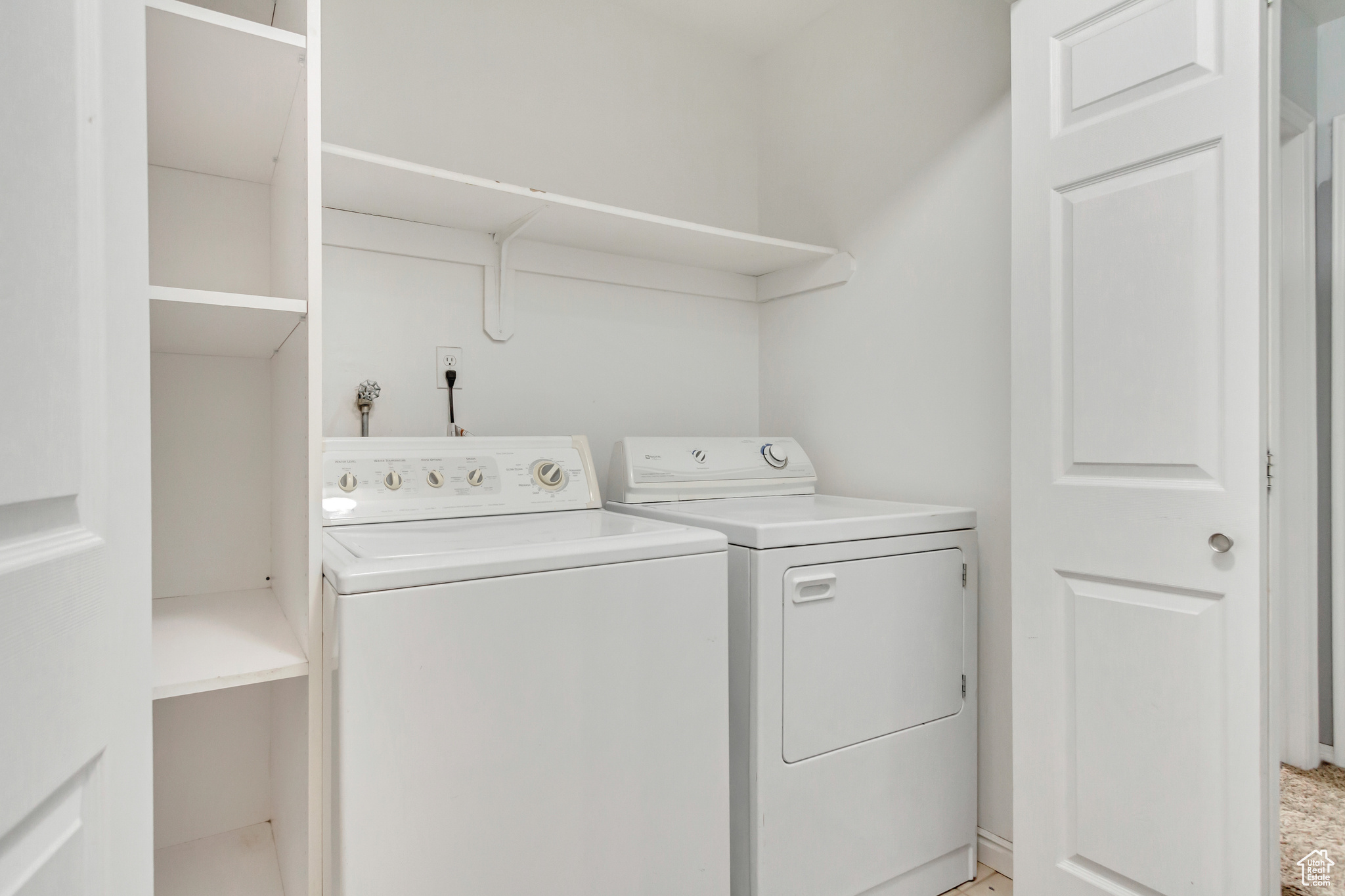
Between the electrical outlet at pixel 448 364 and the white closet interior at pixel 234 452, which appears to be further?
the electrical outlet at pixel 448 364

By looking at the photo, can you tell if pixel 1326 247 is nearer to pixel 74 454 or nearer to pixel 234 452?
pixel 74 454

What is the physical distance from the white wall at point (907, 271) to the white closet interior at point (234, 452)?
1.60m

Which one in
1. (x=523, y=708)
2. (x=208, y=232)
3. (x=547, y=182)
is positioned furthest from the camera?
(x=547, y=182)

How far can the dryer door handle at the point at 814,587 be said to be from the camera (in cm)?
153

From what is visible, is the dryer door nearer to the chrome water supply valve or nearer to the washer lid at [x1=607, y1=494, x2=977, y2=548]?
the washer lid at [x1=607, y1=494, x2=977, y2=548]

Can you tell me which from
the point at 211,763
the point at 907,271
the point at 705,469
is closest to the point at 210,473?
the point at 211,763

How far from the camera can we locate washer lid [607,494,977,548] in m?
1.52

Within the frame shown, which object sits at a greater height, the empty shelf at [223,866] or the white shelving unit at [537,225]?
the white shelving unit at [537,225]

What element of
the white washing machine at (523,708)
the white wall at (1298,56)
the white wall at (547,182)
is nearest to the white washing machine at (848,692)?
the white washing machine at (523,708)

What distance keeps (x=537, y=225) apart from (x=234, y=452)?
3.13 feet

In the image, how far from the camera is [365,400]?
1837mm

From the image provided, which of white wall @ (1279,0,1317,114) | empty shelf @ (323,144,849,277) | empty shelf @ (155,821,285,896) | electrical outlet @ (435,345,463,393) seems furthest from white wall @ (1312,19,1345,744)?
empty shelf @ (155,821,285,896)

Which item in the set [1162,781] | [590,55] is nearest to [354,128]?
[590,55]

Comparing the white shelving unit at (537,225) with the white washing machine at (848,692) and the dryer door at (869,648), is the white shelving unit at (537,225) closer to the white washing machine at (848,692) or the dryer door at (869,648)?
the white washing machine at (848,692)
